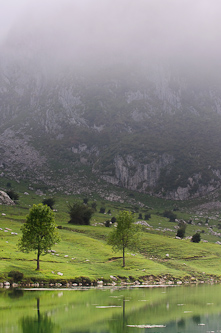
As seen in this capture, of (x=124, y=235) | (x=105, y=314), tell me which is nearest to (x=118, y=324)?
(x=105, y=314)

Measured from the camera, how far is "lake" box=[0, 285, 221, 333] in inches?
941

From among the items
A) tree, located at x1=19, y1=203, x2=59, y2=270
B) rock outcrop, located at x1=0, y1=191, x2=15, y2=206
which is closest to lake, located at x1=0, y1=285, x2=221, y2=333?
tree, located at x1=19, y1=203, x2=59, y2=270

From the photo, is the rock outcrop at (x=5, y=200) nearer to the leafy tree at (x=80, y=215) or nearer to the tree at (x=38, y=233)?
the leafy tree at (x=80, y=215)

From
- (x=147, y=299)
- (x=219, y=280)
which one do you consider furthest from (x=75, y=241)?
(x=147, y=299)

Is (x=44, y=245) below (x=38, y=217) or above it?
below

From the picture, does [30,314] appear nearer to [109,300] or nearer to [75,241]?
[109,300]

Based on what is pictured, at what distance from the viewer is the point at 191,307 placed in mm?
33562

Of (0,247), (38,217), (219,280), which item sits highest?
(38,217)

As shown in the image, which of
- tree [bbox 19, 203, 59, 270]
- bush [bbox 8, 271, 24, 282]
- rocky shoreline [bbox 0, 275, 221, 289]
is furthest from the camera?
tree [bbox 19, 203, 59, 270]

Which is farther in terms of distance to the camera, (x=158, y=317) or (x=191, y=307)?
(x=191, y=307)

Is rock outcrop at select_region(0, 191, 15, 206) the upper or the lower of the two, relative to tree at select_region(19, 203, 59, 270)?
upper

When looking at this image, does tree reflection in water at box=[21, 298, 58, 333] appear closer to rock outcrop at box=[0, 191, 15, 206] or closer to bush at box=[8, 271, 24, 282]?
bush at box=[8, 271, 24, 282]

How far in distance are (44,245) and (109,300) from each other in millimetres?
27158

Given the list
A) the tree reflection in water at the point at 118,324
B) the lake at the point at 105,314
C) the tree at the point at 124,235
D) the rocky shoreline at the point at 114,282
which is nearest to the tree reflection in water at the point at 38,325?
the lake at the point at 105,314
